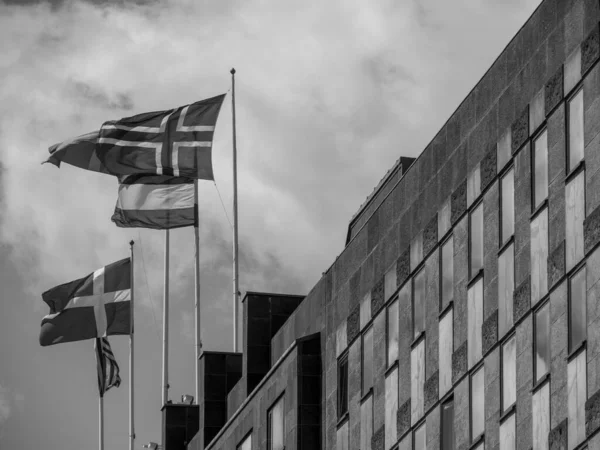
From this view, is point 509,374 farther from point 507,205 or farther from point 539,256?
point 507,205

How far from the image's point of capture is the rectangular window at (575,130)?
4062 centimetres

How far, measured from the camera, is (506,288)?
43.8 meters

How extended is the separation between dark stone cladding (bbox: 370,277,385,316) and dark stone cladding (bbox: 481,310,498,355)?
8214 mm

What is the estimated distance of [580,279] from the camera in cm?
3997

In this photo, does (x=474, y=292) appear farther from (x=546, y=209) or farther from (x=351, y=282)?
(x=351, y=282)

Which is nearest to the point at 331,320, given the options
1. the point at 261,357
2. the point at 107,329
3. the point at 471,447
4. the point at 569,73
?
the point at 261,357

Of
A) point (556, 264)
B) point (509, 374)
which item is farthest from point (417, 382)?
point (556, 264)

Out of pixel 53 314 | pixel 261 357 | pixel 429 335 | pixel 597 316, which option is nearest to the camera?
pixel 597 316

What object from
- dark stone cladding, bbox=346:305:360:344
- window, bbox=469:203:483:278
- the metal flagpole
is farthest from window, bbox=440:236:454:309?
the metal flagpole

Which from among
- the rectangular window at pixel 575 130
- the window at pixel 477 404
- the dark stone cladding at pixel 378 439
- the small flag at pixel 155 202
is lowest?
the window at pixel 477 404

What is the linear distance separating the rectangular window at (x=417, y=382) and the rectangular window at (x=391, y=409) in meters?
1.24

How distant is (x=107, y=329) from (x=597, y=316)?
4751 cm

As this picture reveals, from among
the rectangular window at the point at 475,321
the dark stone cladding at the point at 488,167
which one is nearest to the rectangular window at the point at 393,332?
the rectangular window at the point at 475,321

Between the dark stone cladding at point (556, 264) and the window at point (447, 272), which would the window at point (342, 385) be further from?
the dark stone cladding at point (556, 264)
